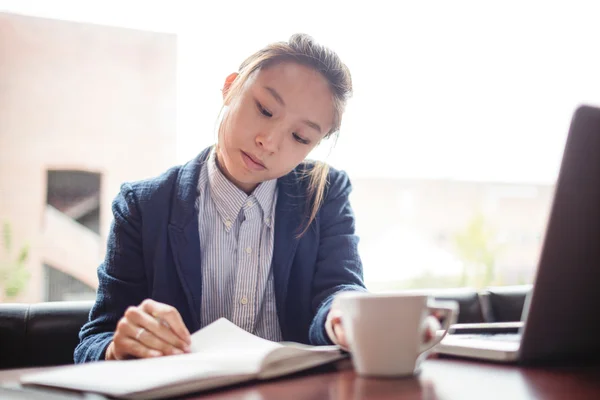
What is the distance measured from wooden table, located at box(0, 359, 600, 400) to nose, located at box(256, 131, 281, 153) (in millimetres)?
600

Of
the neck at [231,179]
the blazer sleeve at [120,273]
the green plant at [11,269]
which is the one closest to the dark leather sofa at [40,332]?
the blazer sleeve at [120,273]

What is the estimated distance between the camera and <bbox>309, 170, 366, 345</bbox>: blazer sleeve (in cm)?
120

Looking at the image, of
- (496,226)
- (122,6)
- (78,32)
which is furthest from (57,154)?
(496,226)

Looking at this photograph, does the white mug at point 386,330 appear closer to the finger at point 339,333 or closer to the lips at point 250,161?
the finger at point 339,333

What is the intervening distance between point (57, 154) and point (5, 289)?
1125 mm

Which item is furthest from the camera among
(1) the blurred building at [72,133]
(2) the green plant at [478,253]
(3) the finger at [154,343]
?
(2) the green plant at [478,253]

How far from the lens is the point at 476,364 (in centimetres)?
64

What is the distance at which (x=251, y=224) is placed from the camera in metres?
1.27

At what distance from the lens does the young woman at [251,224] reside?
1.15 metres

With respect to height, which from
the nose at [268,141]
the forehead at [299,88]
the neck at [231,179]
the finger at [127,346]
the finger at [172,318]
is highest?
the forehead at [299,88]

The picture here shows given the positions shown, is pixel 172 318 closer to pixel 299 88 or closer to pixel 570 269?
pixel 570 269

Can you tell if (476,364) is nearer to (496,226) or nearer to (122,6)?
(122,6)

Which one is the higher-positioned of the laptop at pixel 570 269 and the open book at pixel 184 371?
the laptop at pixel 570 269

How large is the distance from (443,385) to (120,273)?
2.53ft
